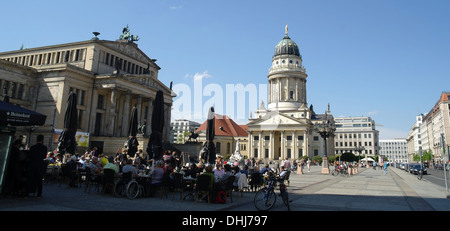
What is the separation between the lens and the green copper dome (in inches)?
3814

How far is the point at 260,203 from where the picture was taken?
8422 millimetres

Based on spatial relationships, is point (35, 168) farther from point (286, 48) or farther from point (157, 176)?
point (286, 48)

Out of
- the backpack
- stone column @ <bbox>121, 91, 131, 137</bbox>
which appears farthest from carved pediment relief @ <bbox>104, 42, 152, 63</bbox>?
the backpack

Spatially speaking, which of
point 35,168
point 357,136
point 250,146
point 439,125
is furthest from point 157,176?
point 357,136

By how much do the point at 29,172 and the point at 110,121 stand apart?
3275 cm

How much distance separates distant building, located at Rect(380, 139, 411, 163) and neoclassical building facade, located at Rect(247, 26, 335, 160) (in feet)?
404

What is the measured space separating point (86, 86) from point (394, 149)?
20894 centimetres

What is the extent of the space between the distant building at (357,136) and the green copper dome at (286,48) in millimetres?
61244

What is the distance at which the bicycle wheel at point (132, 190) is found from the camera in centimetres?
978

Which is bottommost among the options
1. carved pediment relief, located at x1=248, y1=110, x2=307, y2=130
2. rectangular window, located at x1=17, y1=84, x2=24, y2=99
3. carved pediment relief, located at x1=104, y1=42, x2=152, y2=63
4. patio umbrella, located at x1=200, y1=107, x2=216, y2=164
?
patio umbrella, located at x1=200, y1=107, x2=216, y2=164

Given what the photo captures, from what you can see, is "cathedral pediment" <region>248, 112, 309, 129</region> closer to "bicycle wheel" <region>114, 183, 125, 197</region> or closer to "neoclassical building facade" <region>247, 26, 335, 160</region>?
"neoclassical building facade" <region>247, 26, 335, 160</region>

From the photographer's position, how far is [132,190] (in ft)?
32.9

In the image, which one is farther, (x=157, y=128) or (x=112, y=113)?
(x=112, y=113)
